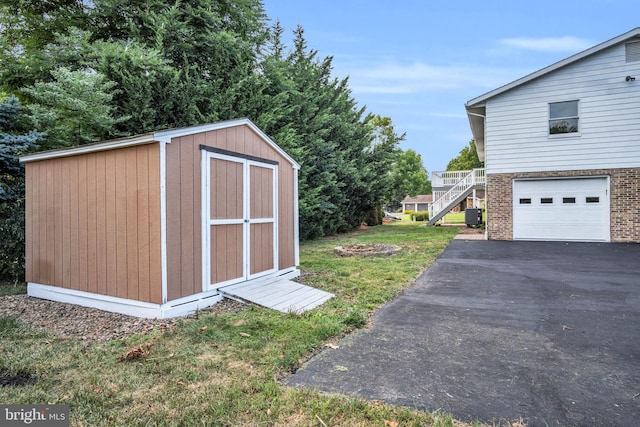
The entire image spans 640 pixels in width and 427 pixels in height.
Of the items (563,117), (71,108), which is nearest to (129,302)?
(71,108)

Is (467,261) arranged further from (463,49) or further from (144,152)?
(463,49)

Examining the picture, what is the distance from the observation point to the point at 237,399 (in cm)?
240

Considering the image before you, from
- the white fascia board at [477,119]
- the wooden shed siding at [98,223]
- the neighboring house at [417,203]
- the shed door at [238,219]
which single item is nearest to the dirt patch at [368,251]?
the shed door at [238,219]

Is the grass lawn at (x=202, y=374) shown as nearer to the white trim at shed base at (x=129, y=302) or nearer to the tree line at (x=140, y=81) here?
the white trim at shed base at (x=129, y=302)

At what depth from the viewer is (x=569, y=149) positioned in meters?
11.5

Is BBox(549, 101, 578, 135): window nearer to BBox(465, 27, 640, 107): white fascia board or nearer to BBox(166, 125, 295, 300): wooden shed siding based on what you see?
BBox(465, 27, 640, 107): white fascia board

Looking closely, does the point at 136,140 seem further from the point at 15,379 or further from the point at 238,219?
the point at 15,379

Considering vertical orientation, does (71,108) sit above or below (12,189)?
above

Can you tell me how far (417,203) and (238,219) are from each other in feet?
189

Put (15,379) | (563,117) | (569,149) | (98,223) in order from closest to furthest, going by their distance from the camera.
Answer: (15,379), (98,223), (569,149), (563,117)

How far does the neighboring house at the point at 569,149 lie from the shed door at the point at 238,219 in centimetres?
915

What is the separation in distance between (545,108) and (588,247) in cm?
454

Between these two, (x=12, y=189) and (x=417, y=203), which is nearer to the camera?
(x=12, y=189)

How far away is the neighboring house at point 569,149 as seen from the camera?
1090 cm
